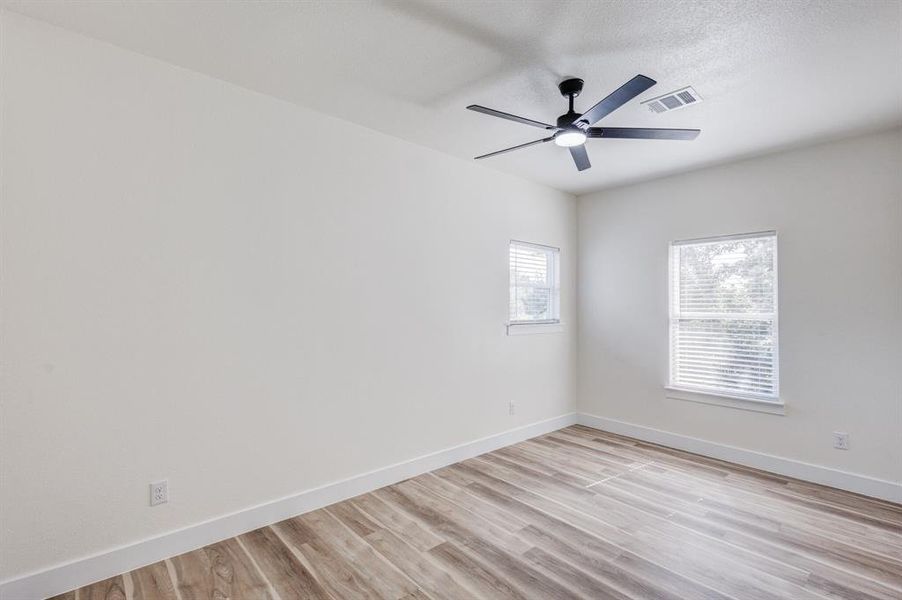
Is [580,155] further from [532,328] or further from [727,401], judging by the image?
[727,401]

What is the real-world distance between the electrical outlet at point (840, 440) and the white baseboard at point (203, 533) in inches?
118

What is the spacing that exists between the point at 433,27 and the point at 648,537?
3126mm

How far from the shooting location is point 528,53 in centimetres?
232

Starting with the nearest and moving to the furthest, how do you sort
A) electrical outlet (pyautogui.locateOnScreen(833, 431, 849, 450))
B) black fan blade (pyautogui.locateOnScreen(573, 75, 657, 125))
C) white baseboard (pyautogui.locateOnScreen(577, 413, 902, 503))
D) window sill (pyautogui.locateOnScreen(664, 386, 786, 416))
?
black fan blade (pyautogui.locateOnScreen(573, 75, 657, 125)) → white baseboard (pyautogui.locateOnScreen(577, 413, 902, 503)) → electrical outlet (pyautogui.locateOnScreen(833, 431, 849, 450)) → window sill (pyautogui.locateOnScreen(664, 386, 786, 416))

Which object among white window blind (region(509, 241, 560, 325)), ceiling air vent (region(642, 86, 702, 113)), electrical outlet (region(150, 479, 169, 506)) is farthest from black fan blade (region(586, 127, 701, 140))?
electrical outlet (region(150, 479, 169, 506))

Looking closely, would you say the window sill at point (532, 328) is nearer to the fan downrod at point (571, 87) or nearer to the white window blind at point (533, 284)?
the white window blind at point (533, 284)

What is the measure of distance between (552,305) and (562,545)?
2.89m

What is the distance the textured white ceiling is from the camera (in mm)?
2008

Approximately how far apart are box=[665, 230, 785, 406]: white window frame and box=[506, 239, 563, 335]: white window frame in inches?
45.5

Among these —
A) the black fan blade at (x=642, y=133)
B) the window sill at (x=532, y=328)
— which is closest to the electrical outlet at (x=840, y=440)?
the window sill at (x=532, y=328)

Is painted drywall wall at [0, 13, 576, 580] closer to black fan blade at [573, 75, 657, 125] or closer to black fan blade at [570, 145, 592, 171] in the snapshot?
black fan blade at [570, 145, 592, 171]

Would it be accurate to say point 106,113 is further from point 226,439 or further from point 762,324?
point 762,324

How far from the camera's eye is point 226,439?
2.62m

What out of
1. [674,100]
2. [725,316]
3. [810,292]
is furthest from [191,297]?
[810,292]
